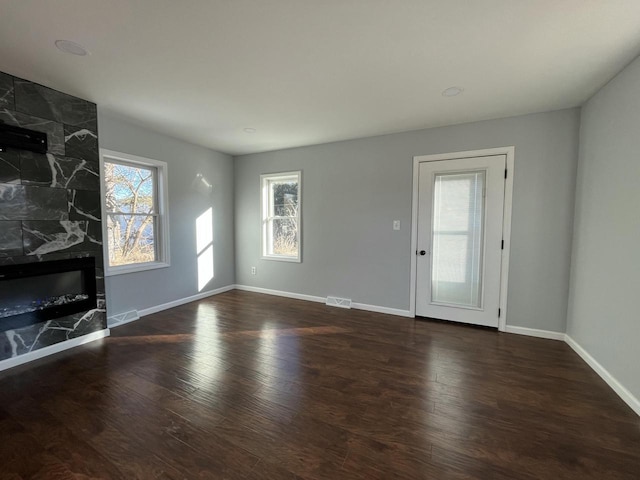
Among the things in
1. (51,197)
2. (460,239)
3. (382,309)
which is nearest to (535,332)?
(460,239)

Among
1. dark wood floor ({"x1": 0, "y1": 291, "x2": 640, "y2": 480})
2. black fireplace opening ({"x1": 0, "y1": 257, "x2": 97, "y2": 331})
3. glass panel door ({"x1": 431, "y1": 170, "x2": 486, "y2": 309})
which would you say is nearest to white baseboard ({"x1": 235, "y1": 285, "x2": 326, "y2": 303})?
dark wood floor ({"x1": 0, "y1": 291, "x2": 640, "y2": 480})

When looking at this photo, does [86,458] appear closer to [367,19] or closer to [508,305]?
[367,19]

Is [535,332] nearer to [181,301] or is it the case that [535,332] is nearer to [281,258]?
[281,258]

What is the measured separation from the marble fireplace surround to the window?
243cm

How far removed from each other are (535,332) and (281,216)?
392 cm

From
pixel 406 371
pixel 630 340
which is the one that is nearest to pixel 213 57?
pixel 406 371

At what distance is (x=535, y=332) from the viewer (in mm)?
3238

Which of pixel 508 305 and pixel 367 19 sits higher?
pixel 367 19

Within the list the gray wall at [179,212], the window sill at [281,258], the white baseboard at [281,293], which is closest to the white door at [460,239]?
the white baseboard at [281,293]

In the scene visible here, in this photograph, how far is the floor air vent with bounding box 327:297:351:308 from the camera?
14.1 feet

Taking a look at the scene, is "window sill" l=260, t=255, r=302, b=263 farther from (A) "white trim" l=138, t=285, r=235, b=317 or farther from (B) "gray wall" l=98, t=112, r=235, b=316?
(A) "white trim" l=138, t=285, r=235, b=317

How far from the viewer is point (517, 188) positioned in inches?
128

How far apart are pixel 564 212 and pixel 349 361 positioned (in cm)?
285

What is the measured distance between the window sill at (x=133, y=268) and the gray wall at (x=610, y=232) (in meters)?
5.00
